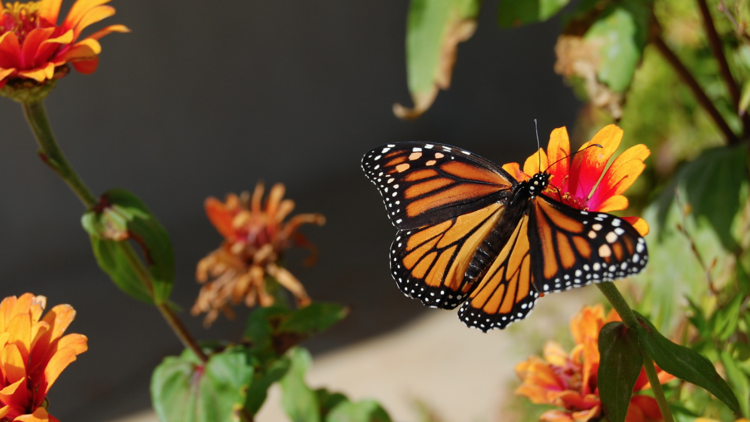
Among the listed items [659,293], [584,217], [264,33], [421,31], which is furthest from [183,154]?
[584,217]

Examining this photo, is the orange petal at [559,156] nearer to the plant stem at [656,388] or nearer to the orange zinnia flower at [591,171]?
the orange zinnia flower at [591,171]

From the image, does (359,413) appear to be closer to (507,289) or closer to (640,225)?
(507,289)

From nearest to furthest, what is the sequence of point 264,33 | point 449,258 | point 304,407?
point 449,258 → point 304,407 → point 264,33

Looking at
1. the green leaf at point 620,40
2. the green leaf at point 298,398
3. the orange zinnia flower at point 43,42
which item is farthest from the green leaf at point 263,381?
the green leaf at point 620,40

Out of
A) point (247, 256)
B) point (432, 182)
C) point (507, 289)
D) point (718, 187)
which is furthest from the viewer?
point (247, 256)

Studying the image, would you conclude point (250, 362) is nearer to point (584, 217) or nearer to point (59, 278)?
point (584, 217)

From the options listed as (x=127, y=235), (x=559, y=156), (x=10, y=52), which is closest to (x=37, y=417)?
(x=127, y=235)

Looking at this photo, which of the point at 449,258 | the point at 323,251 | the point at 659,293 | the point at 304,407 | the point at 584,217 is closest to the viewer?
the point at 584,217
